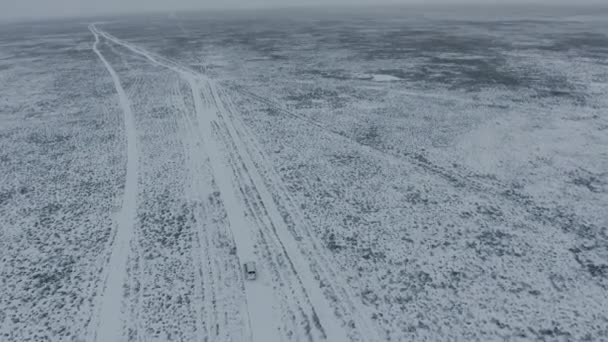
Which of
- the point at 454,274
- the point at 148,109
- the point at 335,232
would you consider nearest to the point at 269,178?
the point at 335,232

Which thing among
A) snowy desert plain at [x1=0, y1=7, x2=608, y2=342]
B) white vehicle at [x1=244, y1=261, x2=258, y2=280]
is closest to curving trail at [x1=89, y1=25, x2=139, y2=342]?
snowy desert plain at [x1=0, y1=7, x2=608, y2=342]

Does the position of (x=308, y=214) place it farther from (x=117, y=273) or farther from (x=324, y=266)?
(x=117, y=273)

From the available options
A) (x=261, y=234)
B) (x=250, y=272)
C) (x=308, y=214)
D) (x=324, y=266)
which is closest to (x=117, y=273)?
(x=250, y=272)

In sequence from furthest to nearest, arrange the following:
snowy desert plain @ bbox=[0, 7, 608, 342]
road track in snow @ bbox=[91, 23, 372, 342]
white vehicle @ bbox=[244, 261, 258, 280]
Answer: white vehicle @ bbox=[244, 261, 258, 280] → snowy desert plain @ bbox=[0, 7, 608, 342] → road track in snow @ bbox=[91, 23, 372, 342]

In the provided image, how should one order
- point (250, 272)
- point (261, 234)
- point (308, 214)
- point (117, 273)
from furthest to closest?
point (308, 214) → point (261, 234) → point (117, 273) → point (250, 272)

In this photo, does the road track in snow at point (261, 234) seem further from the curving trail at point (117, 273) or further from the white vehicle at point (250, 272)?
the curving trail at point (117, 273)

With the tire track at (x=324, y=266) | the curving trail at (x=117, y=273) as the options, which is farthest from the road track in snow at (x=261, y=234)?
the curving trail at (x=117, y=273)

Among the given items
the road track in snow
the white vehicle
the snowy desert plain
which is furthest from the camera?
the white vehicle

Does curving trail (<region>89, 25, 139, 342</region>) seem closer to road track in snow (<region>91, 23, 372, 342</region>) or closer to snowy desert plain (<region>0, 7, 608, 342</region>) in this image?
snowy desert plain (<region>0, 7, 608, 342</region>)
